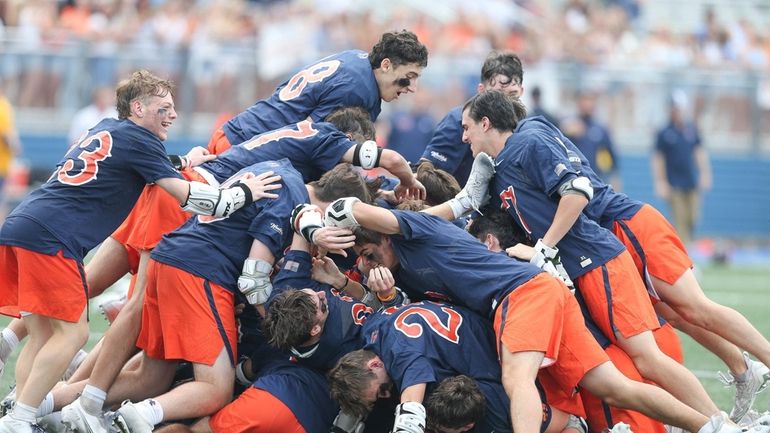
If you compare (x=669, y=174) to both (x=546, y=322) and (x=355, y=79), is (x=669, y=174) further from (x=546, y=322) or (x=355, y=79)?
(x=546, y=322)

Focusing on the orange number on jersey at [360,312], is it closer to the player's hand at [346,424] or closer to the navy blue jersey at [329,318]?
the navy blue jersey at [329,318]

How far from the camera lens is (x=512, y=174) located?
688 centimetres

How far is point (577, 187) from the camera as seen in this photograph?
654 centimetres

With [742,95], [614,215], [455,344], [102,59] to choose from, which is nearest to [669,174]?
[742,95]

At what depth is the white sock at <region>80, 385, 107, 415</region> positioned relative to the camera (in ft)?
21.3

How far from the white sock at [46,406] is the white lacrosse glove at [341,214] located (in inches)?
69.8

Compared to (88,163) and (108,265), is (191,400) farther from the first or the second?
(108,265)

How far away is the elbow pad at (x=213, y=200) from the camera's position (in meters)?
6.44

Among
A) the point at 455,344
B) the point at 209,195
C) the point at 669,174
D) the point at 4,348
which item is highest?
the point at 209,195

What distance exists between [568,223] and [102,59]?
11.5 metres

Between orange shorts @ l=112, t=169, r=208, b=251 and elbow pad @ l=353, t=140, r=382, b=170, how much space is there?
0.88 m

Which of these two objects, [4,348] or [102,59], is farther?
[102,59]

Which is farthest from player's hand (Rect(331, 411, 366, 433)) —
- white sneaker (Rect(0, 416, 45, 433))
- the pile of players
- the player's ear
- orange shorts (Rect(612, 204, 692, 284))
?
the player's ear

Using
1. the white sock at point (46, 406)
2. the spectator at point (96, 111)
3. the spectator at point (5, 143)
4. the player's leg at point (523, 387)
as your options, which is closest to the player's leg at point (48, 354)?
the white sock at point (46, 406)
